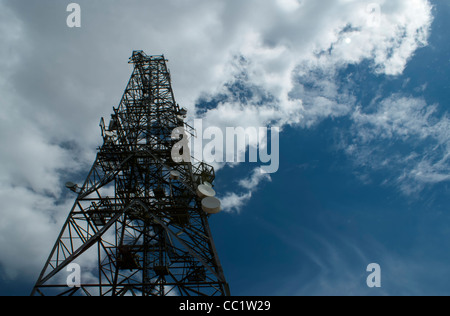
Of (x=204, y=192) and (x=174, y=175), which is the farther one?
(x=174, y=175)

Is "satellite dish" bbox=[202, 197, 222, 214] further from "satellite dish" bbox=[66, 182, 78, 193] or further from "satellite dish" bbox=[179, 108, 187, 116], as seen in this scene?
"satellite dish" bbox=[179, 108, 187, 116]

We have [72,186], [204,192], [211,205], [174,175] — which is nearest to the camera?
[211,205]

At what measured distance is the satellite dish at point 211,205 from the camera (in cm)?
1816

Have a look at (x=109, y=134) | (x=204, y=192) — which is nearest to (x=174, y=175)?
(x=204, y=192)

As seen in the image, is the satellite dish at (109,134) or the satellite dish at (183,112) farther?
the satellite dish at (183,112)

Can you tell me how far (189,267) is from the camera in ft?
59.7

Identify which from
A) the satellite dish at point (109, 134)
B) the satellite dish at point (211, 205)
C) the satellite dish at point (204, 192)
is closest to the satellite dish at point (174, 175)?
the satellite dish at point (204, 192)

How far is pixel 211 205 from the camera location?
18234 mm

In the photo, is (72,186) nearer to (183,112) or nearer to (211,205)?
(211,205)

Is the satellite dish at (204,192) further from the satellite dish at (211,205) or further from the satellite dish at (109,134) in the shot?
the satellite dish at (109,134)

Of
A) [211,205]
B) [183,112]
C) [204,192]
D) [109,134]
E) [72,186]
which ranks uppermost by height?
[183,112]

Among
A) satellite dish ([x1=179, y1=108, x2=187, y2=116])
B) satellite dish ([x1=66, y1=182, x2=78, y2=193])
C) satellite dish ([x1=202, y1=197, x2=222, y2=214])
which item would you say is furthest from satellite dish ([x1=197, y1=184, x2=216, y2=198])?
satellite dish ([x1=179, y1=108, x2=187, y2=116])
